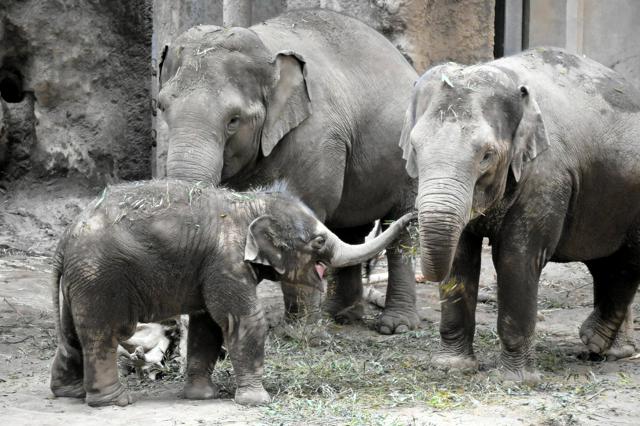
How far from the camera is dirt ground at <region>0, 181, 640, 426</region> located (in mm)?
6309

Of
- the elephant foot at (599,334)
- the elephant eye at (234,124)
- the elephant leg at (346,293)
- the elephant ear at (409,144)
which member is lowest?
the elephant leg at (346,293)

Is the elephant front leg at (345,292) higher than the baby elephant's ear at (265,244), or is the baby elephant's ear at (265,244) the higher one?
the baby elephant's ear at (265,244)

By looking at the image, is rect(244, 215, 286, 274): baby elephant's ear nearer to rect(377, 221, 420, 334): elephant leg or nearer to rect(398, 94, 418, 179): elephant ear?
rect(398, 94, 418, 179): elephant ear

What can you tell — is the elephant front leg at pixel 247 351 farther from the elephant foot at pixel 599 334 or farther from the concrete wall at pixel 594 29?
the concrete wall at pixel 594 29

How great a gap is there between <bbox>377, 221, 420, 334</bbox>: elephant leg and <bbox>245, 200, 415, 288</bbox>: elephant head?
2.35 m

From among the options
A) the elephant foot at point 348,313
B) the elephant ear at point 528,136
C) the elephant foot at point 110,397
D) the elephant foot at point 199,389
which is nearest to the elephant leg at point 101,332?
the elephant foot at point 110,397

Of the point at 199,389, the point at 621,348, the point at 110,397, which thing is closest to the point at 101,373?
the point at 110,397

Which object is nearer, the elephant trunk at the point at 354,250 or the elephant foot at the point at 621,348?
the elephant trunk at the point at 354,250

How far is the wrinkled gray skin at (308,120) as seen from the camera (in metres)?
8.09

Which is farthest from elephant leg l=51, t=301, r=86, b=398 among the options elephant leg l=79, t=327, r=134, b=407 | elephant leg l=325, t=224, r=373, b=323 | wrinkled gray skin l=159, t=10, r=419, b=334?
elephant leg l=325, t=224, r=373, b=323

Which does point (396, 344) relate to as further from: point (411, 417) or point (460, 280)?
point (411, 417)

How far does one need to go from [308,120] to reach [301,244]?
2.07 metres

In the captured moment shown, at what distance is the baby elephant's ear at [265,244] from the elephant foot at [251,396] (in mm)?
627

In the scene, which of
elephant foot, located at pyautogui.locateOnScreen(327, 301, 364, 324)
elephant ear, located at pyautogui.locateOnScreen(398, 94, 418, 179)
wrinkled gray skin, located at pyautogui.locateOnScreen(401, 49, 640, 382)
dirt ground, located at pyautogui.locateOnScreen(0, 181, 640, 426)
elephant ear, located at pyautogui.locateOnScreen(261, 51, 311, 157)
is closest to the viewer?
dirt ground, located at pyautogui.locateOnScreen(0, 181, 640, 426)
